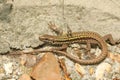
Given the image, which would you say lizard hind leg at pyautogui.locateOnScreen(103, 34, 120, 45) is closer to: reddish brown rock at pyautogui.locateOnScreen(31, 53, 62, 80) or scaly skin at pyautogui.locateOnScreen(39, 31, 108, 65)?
scaly skin at pyautogui.locateOnScreen(39, 31, 108, 65)

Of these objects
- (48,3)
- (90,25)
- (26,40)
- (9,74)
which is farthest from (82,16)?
(9,74)

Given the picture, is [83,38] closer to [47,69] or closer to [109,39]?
[109,39]

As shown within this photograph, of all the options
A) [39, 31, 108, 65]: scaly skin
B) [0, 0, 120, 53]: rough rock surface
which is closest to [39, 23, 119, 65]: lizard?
[39, 31, 108, 65]: scaly skin

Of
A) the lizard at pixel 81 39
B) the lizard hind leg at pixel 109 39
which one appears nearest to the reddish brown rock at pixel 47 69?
the lizard at pixel 81 39

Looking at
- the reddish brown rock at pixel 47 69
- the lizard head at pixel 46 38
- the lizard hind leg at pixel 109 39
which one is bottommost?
the reddish brown rock at pixel 47 69

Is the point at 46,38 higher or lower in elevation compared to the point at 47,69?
higher

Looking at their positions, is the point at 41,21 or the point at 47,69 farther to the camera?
the point at 41,21

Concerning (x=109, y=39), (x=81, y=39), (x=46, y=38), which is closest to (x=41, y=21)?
(x=46, y=38)

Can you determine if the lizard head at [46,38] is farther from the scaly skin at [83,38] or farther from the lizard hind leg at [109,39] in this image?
the lizard hind leg at [109,39]

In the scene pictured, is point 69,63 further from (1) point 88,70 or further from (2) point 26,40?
(2) point 26,40
